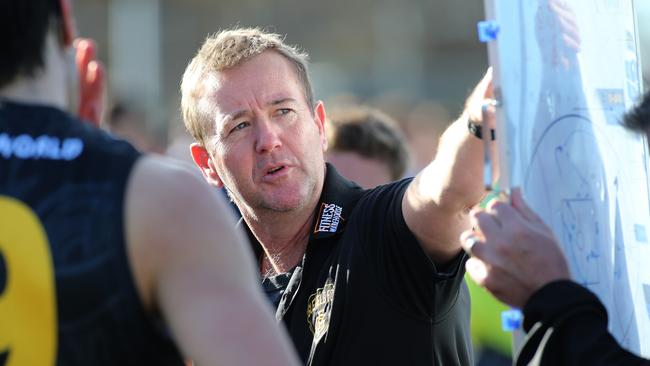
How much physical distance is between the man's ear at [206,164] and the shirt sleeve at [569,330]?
1740mm

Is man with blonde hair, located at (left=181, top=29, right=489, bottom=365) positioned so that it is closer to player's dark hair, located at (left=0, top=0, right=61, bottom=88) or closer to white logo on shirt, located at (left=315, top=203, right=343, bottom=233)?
white logo on shirt, located at (left=315, top=203, right=343, bottom=233)

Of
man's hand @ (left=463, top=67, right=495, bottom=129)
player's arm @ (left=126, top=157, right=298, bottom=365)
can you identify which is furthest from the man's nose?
player's arm @ (left=126, top=157, right=298, bottom=365)

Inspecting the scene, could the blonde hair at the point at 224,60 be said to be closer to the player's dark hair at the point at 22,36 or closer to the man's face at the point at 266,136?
the man's face at the point at 266,136

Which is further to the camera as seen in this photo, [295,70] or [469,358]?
[295,70]

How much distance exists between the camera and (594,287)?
2662mm

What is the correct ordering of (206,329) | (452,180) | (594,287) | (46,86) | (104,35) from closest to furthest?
(206,329)
(46,86)
(594,287)
(452,180)
(104,35)

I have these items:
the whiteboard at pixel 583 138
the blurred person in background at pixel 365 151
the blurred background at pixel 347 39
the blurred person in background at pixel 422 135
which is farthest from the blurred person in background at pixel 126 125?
the blurred background at pixel 347 39

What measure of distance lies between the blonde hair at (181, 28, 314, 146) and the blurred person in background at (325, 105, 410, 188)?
57.3 inches

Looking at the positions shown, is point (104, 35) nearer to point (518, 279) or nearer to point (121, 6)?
point (121, 6)

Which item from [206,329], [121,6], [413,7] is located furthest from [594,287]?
[413,7]

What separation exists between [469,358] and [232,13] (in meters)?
21.4

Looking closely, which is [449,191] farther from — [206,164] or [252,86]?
[206,164]

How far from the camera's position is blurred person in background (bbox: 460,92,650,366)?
2334 millimetres

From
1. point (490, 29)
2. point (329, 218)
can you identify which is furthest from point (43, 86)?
point (329, 218)
